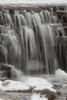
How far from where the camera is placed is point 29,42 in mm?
13898

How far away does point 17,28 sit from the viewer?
14008mm

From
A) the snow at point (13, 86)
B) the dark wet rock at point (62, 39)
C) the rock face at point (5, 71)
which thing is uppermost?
the dark wet rock at point (62, 39)

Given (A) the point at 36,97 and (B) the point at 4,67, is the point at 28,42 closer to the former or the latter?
(B) the point at 4,67

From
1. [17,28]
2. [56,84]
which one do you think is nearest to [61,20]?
[17,28]

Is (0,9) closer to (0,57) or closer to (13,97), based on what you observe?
(0,57)

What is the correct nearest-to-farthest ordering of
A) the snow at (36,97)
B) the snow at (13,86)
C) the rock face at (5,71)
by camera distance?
1. the snow at (36,97)
2. the snow at (13,86)
3. the rock face at (5,71)

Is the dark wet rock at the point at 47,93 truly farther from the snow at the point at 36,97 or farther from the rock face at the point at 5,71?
the rock face at the point at 5,71

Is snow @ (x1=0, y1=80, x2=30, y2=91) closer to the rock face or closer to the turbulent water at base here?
the rock face

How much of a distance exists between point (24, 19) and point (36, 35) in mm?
1389

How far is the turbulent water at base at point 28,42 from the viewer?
1317 cm

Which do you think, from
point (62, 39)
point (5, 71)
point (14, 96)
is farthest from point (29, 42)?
point (14, 96)

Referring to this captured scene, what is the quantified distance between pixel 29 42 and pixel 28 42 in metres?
0.06

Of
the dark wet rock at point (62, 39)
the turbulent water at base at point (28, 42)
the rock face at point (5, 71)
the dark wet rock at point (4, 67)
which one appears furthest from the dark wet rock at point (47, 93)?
the dark wet rock at point (62, 39)

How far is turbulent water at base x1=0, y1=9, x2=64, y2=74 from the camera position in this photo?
1317 centimetres
